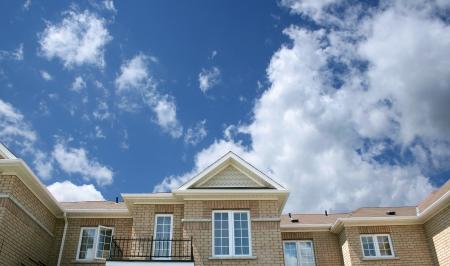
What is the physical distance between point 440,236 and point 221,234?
335 inches

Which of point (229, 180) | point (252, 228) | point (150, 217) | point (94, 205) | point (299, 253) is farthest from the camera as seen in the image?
point (94, 205)

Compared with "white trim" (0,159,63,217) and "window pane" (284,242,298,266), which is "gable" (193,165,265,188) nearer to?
"window pane" (284,242,298,266)

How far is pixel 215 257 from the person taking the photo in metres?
14.2

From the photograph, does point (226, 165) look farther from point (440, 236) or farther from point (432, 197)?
point (432, 197)

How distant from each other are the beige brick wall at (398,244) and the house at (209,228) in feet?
0.13

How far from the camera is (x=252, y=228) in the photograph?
14.9 meters

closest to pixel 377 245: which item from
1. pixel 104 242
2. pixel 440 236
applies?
pixel 440 236

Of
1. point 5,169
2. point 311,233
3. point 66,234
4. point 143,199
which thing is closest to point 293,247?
point 311,233

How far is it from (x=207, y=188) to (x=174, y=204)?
5.06 ft

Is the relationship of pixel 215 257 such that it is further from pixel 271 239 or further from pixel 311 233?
pixel 311 233

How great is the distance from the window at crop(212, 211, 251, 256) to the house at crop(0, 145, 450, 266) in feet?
0.11

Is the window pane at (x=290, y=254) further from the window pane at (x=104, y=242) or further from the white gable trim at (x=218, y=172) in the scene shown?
the window pane at (x=104, y=242)

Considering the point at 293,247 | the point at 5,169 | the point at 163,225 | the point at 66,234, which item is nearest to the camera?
the point at 5,169

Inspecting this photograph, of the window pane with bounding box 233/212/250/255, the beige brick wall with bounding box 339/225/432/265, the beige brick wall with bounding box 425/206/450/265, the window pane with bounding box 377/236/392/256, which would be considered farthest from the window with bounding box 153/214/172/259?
the beige brick wall with bounding box 425/206/450/265
